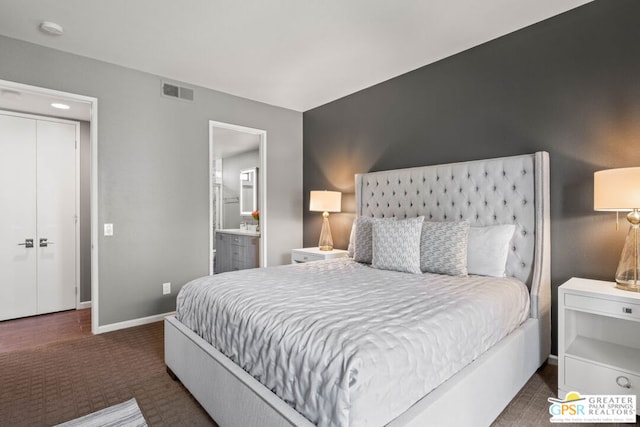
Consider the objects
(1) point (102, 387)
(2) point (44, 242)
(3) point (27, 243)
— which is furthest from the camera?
(2) point (44, 242)

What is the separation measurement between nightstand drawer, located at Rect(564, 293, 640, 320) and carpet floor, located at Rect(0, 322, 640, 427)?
24.1 inches

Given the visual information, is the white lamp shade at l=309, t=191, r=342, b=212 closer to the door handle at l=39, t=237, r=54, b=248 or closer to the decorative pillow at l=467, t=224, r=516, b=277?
the decorative pillow at l=467, t=224, r=516, b=277

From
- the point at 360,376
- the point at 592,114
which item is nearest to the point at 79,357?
the point at 360,376

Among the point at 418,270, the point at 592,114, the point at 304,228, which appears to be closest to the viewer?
the point at 592,114

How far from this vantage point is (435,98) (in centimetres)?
335

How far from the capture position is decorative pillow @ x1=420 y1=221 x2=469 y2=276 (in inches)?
102

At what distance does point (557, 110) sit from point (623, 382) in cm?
189

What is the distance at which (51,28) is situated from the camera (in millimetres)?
2654

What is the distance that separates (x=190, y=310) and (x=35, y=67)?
2.64 meters

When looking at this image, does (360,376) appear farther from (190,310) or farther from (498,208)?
(498,208)

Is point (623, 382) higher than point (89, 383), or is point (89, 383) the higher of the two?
point (623, 382)

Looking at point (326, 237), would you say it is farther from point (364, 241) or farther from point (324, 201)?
point (364, 241)

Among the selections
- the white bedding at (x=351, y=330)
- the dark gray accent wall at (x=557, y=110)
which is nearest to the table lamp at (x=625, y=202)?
the dark gray accent wall at (x=557, y=110)

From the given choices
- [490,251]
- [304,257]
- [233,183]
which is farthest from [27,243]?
[490,251]
